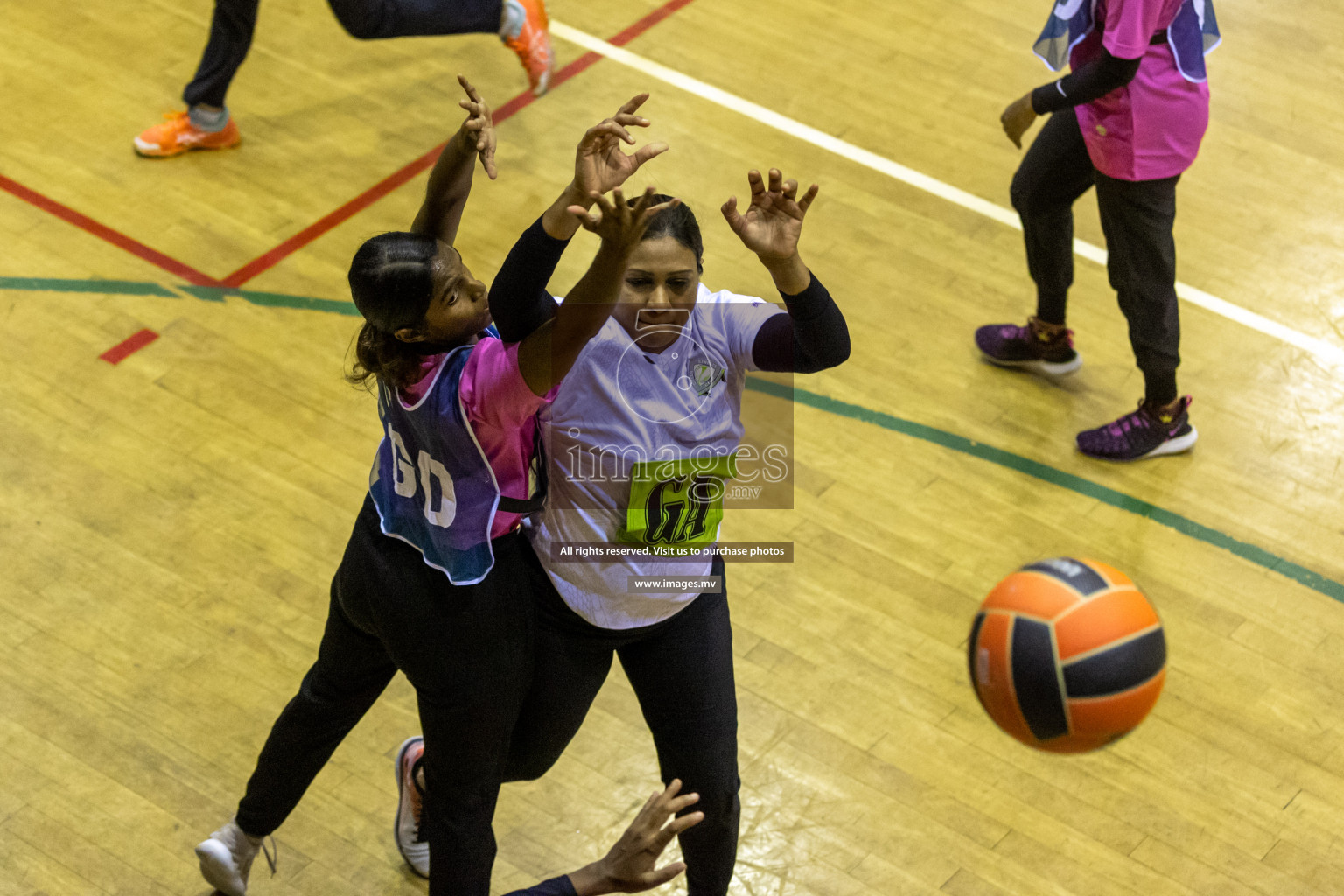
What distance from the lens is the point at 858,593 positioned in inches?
165

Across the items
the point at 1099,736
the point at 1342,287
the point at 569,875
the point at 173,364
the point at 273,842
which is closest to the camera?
the point at 569,875

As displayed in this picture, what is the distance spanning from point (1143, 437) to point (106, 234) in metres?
3.87

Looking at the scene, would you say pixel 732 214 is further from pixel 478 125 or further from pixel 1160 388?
pixel 1160 388

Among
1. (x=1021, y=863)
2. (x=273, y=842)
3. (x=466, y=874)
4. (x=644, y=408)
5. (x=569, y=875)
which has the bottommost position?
(x=273, y=842)

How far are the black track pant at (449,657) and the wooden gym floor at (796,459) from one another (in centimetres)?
66

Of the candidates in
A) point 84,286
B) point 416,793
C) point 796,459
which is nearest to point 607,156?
point 416,793

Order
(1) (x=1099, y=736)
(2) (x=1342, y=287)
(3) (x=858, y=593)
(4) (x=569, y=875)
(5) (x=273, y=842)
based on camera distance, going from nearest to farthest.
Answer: (4) (x=569, y=875) < (1) (x=1099, y=736) < (5) (x=273, y=842) < (3) (x=858, y=593) < (2) (x=1342, y=287)

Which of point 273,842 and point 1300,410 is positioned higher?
point 1300,410

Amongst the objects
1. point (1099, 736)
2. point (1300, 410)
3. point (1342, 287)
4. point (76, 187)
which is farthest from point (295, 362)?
point (1342, 287)

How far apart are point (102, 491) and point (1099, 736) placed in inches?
123

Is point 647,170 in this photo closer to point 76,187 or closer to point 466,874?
point 76,187

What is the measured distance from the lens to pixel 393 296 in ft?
8.43

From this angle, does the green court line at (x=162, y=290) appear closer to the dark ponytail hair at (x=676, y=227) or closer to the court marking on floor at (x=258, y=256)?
the court marking on floor at (x=258, y=256)

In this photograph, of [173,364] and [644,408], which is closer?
[644,408]
